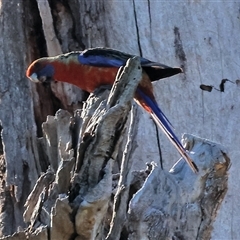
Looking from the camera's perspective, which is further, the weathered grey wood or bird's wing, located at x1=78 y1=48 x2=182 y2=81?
bird's wing, located at x1=78 y1=48 x2=182 y2=81

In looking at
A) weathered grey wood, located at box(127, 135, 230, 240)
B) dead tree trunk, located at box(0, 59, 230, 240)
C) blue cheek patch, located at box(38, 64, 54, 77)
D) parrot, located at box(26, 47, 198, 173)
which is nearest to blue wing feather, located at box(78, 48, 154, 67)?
parrot, located at box(26, 47, 198, 173)

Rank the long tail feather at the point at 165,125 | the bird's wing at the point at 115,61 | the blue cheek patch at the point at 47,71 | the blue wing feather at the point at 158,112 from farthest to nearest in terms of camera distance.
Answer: the blue cheek patch at the point at 47,71 < the bird's wing at the point at 115,61 < the blue wing feather at the point at 158,112 < the long tail feather at the point at 165,125

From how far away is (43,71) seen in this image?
3801 millimetres

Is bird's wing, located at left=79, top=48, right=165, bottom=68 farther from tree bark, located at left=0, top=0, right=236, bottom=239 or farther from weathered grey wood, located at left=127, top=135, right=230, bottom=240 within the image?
weathered grey wood, located at left=127, top=135, right=230, bottom=240

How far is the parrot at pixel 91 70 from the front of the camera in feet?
12.1

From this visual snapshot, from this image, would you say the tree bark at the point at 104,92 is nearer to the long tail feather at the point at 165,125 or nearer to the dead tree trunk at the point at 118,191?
the long tail feather at the point at 165,125

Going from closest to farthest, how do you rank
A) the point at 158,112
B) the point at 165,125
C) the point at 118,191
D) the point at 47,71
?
the point at 118,191
the point at 165,125
the point at 158,112
the point at 47,71

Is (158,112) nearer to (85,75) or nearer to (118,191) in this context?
(85,75)

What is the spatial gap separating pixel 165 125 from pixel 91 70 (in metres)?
0.71

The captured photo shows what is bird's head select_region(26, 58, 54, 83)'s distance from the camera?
3.83m

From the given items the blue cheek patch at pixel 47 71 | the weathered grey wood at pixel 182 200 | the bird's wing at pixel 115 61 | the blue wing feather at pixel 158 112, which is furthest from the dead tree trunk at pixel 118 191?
the blue cheek patch at pixel 47 71

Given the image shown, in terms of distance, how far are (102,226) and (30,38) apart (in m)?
1.83

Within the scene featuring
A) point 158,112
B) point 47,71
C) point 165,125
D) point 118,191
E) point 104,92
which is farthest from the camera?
point 47,71

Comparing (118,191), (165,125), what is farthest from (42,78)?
(118,191)
